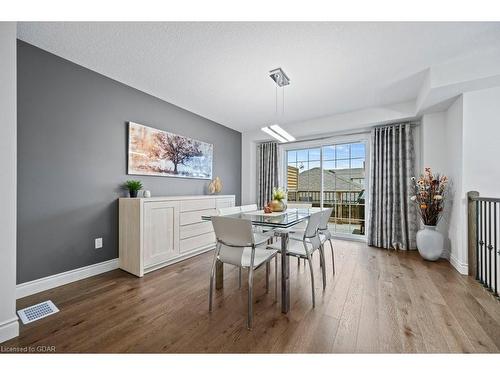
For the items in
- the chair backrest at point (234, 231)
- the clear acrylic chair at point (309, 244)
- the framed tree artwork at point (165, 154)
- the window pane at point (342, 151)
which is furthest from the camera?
the window pane at point (342, 151)

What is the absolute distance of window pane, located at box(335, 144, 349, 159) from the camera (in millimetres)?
4191

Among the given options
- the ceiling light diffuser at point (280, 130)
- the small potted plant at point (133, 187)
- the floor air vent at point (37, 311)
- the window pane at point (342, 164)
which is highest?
the ceiling light diffuser at point (280, 130)

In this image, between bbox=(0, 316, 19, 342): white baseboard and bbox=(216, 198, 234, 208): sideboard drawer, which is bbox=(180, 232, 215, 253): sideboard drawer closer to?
bbox=(216, 198, 234, 208): sideboard drawer

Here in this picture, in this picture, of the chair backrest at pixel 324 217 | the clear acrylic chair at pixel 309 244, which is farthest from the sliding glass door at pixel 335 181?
the clear acrylic chair at pixel 309 244

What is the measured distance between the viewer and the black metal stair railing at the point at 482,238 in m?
2.25

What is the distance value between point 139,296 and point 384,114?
14.0ft

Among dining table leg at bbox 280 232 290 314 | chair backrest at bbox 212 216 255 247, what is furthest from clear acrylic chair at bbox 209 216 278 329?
dining table leg at bbox 280 232 290 314

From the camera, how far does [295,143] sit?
4652 millimetres

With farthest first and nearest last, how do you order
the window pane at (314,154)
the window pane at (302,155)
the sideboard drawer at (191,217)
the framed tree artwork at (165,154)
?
1. the window pane at (302,155)
2. the window pane at (314,154)
3. the sideboard drawer at (191,217)
4. the framed tree artwork at (165,154)

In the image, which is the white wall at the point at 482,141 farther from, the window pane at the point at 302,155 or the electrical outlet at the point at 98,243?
the electrical outlet at the point at 98,243

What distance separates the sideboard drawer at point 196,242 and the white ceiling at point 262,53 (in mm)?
2152
